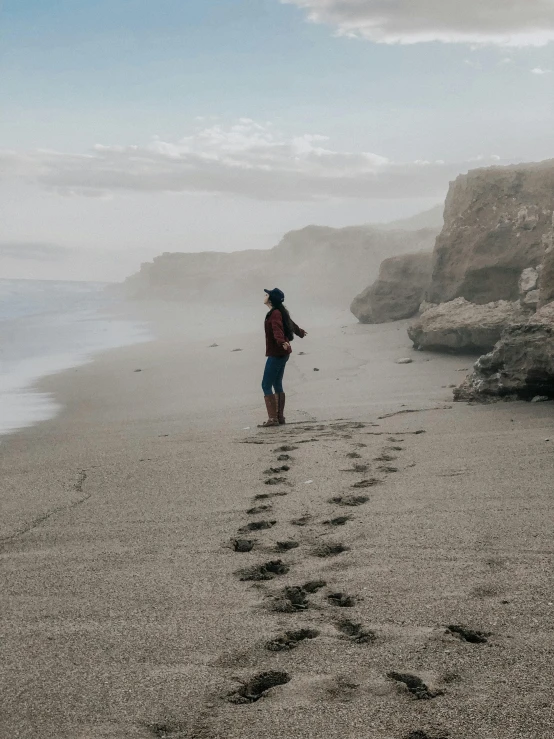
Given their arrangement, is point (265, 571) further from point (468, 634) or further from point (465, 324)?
point (465, 324)

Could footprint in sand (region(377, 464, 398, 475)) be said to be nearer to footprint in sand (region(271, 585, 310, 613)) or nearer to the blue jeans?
footprint in sand (region(271, 585, 310, 613))

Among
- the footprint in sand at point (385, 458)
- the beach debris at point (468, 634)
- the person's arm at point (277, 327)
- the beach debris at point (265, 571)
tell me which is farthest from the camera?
the person's arm at point (277, 327)

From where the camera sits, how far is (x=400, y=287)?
1759cm

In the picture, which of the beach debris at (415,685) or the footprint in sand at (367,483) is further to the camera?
the footprint in sand at (367,483)

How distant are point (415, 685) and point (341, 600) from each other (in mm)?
804

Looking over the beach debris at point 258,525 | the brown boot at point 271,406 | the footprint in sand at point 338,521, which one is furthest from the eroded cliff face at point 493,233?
the beach debris at point 258,525

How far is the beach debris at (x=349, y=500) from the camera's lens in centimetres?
506

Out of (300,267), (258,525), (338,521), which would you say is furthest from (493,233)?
(300,267)

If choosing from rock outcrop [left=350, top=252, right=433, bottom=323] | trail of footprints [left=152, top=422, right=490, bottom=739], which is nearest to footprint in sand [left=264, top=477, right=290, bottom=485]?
trail of footprints [left=152, top=422, right=490, bottom=739]

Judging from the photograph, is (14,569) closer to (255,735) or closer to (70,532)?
(70,532)

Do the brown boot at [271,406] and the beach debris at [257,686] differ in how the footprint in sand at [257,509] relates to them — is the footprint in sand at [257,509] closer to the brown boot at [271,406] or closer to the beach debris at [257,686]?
the beach debris at [257,686]

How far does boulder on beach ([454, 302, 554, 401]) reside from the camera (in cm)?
763

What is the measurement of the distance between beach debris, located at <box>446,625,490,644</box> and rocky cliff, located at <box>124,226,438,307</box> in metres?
32.5

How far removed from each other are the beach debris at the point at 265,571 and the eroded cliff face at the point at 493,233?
31.3 feet
